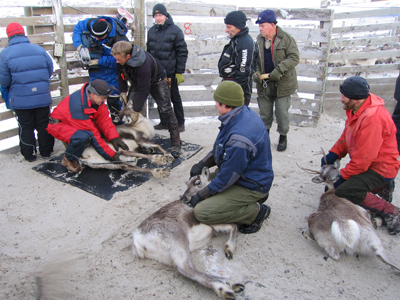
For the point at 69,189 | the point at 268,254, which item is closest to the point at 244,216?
the point at 268,254

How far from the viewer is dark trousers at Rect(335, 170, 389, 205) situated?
3156 millimetres

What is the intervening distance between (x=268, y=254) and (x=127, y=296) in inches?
54.0

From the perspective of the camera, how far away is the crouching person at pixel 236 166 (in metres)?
2.80

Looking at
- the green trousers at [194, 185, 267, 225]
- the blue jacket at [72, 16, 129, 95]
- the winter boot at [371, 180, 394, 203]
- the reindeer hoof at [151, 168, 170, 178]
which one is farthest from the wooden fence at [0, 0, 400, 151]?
the green trousers at [194, 185, 267, 225]

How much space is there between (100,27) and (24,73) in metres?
1.42

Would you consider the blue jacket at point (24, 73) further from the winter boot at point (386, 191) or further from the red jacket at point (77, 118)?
the winter boot at point (386, 191)

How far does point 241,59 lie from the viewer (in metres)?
4.79

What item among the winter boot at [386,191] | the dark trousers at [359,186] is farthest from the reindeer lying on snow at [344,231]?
the winter boot at [386,191]

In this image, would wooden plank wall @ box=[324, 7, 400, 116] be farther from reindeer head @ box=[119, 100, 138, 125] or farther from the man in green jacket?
reindeer head @ box=[119, 100, 138, 125]

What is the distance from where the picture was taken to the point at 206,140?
5.81 meters

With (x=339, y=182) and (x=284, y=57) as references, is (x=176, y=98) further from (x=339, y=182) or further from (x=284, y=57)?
(x=339, y=182)

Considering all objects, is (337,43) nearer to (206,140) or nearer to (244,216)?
(206,140)

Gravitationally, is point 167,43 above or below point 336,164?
above

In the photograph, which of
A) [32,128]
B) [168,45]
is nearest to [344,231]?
[168,45]
